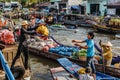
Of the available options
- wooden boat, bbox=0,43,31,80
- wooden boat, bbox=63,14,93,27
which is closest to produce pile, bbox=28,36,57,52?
wooden boat, bbox=0,43,31,80

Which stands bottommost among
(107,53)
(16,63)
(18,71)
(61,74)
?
(61,74)

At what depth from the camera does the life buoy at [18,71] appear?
10.4 m

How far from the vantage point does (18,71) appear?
34.7 ft

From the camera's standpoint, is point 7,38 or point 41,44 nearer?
point 7,38

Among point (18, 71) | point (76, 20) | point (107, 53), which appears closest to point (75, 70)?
point (107, 53)

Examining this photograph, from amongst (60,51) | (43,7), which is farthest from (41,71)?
(43,7)

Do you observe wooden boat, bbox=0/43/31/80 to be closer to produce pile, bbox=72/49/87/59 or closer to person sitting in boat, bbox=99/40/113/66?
person sitting in boat, bbox=99/40/113/66

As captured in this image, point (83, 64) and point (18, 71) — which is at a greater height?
point (18, 71)

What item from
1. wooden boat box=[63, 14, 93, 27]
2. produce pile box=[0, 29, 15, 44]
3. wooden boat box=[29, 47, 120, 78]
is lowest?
wooden boat box=[63, 14, 93, 27]

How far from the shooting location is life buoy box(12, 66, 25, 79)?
1044 cm

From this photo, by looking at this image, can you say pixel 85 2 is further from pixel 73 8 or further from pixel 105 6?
pixel 105 6

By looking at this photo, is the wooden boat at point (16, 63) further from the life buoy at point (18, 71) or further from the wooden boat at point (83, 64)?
the wooden boat at point (83, 64)

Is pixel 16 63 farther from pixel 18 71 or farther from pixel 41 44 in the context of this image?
pixel 41 44

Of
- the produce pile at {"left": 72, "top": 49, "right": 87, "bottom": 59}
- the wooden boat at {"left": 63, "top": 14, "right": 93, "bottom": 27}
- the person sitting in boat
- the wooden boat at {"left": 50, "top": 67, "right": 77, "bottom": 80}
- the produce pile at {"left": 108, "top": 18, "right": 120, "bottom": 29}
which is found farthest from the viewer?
the wooden boat at {"left": 63, "top": 14, "right": 93, "bottom": 27}
